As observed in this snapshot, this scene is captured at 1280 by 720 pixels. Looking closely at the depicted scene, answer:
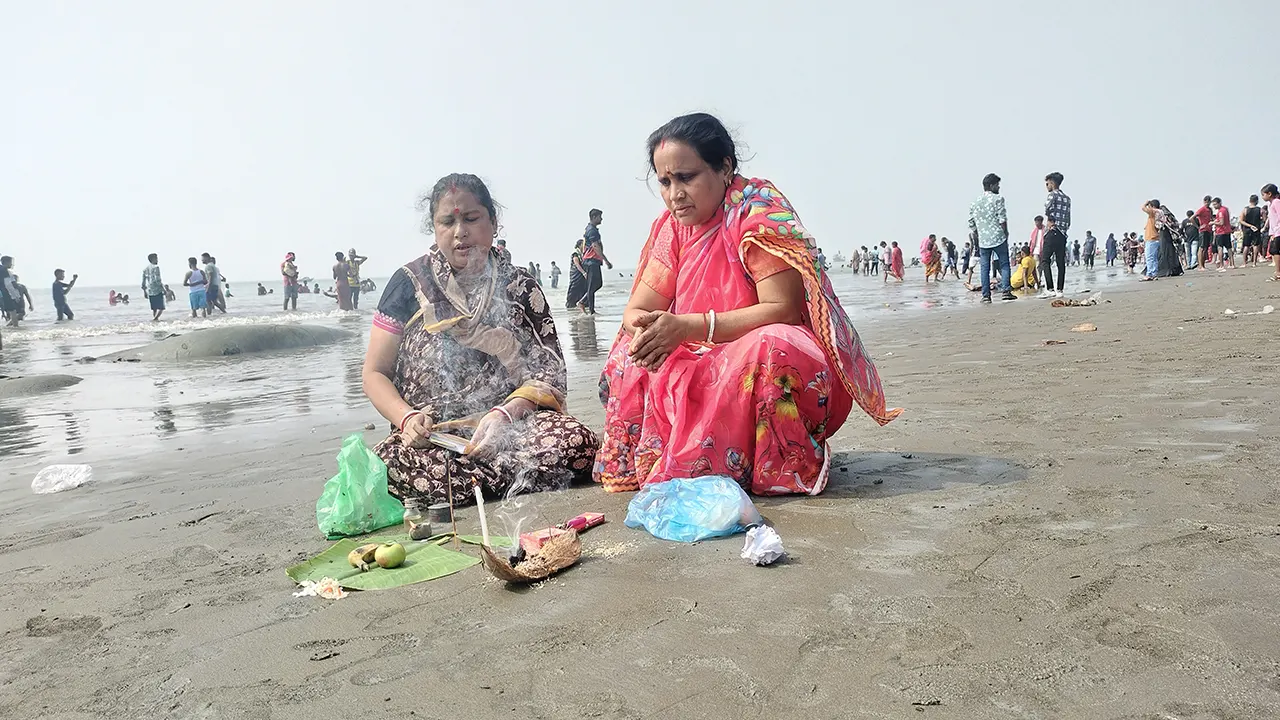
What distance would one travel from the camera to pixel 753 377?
10.1ft

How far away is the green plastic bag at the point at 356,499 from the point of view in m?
3.11

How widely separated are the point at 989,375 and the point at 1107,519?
3.46 metres

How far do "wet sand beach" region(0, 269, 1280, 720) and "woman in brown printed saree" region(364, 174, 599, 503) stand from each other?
21 cm

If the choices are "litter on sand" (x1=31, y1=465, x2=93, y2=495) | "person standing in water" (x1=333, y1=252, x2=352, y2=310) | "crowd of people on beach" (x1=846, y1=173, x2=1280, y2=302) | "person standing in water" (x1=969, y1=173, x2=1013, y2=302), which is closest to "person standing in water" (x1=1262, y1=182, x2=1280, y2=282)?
"crowd of people on beach" (x1=846, y1=173, x2=1280, y2=302)

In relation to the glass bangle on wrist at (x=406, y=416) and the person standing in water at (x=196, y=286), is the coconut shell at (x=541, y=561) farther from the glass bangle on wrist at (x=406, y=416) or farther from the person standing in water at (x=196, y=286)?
the person standing in water at (x=196, y=286)

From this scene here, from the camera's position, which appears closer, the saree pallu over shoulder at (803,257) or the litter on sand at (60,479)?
the saree pallu over shoulder at (803,257)

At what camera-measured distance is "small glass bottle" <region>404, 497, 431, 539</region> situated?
116 inches

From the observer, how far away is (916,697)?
1.58 meters

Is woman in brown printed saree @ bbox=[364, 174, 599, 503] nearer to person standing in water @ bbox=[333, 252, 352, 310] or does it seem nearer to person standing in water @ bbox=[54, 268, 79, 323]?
person standing in water @ bbox=[333, 252, 352, 310]

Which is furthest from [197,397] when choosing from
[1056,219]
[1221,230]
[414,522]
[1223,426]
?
[1221,230]

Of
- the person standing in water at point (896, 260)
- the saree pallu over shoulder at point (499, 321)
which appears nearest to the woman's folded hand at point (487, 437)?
the saree pallu over shoulder at point (499, 321)

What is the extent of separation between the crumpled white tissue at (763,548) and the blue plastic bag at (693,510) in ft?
0.68

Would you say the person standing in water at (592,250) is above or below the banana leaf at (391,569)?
above

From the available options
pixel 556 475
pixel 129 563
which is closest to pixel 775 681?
pixel 556 475
